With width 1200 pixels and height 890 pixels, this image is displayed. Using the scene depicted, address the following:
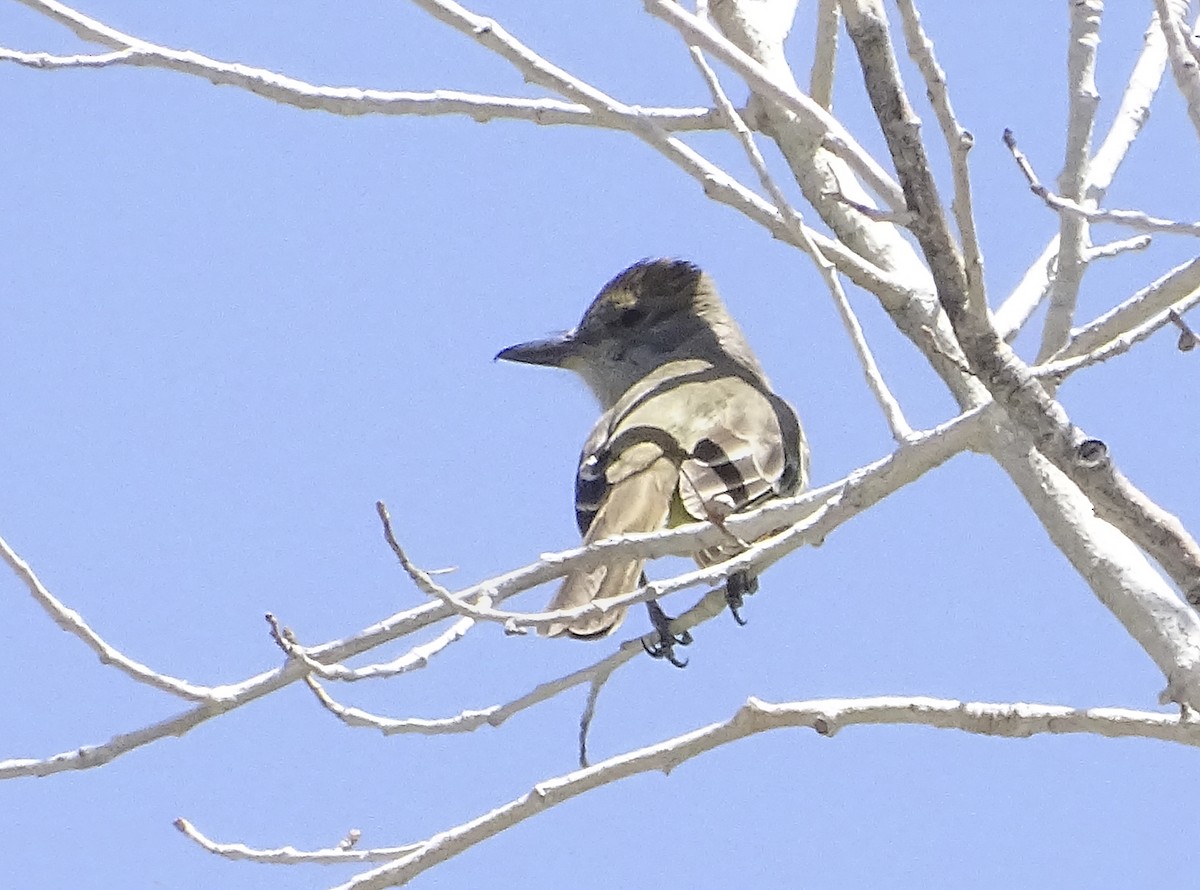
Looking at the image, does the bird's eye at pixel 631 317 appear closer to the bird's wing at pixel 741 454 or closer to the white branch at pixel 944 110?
the bird's wing at pixel 741 454

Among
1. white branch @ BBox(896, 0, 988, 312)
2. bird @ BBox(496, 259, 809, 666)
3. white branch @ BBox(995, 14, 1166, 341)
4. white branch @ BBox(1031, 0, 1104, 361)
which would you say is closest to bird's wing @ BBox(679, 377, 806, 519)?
bird @ BBox(496, 259, 809, 666)

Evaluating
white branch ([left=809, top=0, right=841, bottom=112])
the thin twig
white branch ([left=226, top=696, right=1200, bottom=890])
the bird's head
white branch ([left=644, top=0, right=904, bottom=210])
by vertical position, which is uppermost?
the bird's head

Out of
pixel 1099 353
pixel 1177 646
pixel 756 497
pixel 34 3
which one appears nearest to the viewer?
pixel 1099 353

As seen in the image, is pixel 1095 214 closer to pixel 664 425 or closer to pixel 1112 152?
pixel 1112 152

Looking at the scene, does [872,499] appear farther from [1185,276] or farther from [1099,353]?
[1185,276]

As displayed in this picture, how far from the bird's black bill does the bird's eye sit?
24cm

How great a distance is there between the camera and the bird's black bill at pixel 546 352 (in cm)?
835

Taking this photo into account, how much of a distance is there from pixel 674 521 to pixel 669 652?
0.66m

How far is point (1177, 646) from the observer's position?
12.8 feet

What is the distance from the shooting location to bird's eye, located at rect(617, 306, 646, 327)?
8.45 m

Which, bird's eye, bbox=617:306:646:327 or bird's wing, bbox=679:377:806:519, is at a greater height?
bird's eye, bbox=617:306:646:327

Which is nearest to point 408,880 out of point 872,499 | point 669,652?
point 872,499

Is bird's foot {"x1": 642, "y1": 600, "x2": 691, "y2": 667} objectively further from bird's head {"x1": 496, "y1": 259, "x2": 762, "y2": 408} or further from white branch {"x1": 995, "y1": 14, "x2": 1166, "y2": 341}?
bird's head {"x1": 496, "y1": 259, "x2": 762, "y2": 408}

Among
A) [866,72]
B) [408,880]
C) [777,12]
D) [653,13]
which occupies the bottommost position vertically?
[408,880]
